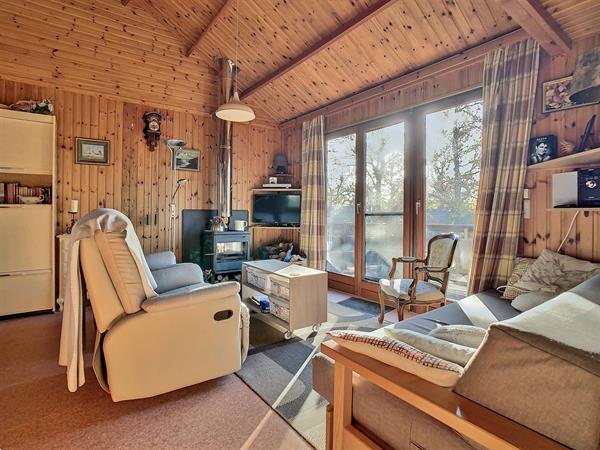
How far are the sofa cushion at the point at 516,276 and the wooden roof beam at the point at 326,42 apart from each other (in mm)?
2470

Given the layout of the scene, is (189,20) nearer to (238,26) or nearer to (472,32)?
(238,26)

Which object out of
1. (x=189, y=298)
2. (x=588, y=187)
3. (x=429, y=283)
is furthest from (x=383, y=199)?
(x=189, y=298)

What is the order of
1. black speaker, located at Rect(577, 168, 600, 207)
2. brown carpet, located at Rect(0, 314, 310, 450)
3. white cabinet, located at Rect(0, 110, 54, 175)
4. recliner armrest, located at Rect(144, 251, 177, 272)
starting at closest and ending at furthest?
1. brown carpet, located at Rect(0, 314, 310, 450)
2. black speaker, located at Rect(577, 168, 600, 207)
3. recliner armrest, located at Rect(144, 251, 177, 272)
4. white cabinet, located at Rect(0, 110, 54, 175)

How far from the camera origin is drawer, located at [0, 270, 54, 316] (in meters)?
3.36

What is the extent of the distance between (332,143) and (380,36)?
1.75 metres

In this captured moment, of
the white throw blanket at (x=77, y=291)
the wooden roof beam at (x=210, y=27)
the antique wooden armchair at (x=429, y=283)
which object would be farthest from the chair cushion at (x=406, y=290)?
the wooden roof beam at (x=210, y=27)

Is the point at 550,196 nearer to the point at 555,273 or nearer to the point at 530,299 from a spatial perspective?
the point at 555,273

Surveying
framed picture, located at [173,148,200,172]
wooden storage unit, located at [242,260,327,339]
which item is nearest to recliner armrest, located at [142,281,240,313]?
wooden storage unit, located at [242,260,327,339]

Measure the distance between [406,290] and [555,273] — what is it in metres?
1.04

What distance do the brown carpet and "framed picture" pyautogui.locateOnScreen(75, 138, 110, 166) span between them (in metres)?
2.64

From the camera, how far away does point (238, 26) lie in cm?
399

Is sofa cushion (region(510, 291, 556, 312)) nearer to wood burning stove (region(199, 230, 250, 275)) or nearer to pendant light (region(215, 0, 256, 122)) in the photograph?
pendant light (region(215, 0, 256, 122))

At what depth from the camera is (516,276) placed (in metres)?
2.48

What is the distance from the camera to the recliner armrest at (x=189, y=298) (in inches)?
71.5
